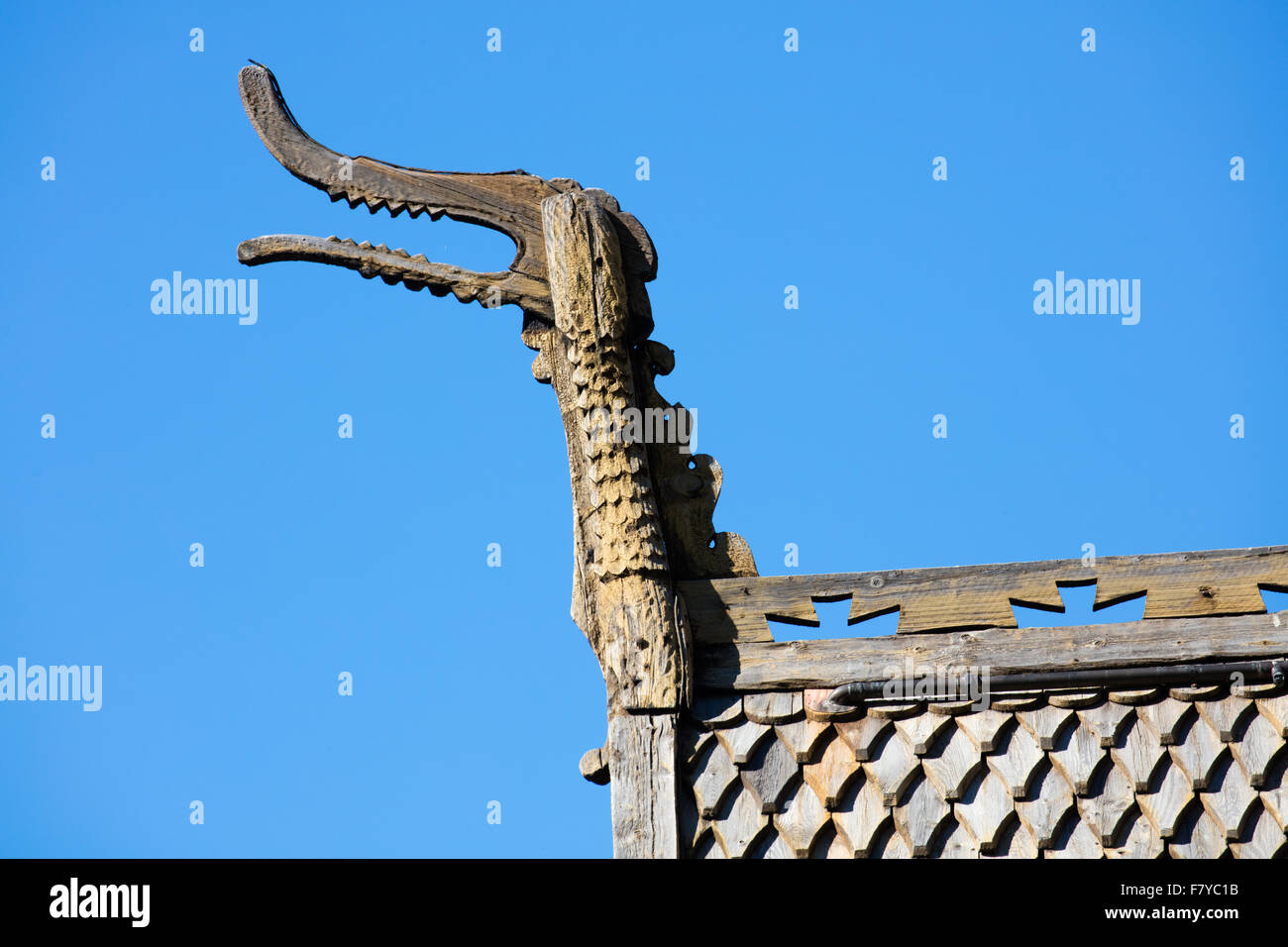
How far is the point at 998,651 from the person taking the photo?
566 centimetres

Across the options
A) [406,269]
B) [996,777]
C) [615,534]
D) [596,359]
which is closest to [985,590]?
[996,777]

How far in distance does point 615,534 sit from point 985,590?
1220 millimetres

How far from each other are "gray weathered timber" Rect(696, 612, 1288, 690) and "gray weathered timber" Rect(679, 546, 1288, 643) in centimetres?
4

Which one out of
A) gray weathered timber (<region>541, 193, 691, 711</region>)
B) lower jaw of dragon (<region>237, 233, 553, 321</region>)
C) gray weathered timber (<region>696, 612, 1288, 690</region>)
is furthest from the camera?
lower jaw of dragon (<region>237, 233, 553, 321</region>)

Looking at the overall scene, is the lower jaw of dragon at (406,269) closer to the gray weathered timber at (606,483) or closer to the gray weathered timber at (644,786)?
the gray weathered timber at (606,483)

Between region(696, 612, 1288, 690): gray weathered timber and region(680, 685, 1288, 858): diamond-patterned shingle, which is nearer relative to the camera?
region(680, 685, 1288, 858): diamond-patterned shingle

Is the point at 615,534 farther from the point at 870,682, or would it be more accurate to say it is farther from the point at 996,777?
the point at 996,777

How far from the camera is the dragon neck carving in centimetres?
575

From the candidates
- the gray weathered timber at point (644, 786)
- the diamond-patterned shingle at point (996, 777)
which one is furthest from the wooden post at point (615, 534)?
the diamond-patterned shingle at point (996, 777)

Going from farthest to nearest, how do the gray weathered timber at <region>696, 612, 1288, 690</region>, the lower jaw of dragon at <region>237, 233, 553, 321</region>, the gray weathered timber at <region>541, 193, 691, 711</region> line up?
the lower jaw of dragon at <region>237, 233, 553, 321</region>
the gray weathered timber at <region>541, 193, 691, 711</region>
the gray weathered timber at <region>696, 612, 1288, 690</region>

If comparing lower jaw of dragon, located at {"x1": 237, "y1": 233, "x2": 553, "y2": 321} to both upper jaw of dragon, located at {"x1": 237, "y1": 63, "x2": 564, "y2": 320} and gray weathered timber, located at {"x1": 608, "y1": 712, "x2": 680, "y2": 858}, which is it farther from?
gray weathered timber, located at {"x1": 608, "y1": 712, "x2": 680, "y2": 858}

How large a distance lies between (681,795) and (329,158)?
2.56 meters

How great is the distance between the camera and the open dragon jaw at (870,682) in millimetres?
5469

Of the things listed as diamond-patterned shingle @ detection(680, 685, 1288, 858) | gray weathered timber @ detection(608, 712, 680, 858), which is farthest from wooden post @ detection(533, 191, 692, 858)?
diamond-patterned shingle @ detection(680, 685, 1288, 858)
